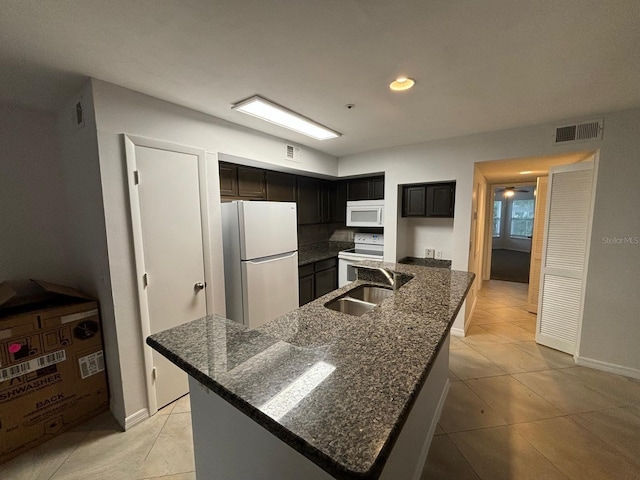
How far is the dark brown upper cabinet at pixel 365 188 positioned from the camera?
3.95 meters

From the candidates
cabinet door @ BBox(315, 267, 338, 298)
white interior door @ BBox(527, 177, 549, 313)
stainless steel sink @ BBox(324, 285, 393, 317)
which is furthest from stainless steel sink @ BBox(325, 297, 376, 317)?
white interior door @ BBox(527, 177, 549, 313)

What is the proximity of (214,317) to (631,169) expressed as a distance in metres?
3.56

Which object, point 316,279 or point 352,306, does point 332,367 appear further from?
point 316,279

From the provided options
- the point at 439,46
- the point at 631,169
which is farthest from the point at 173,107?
the point at 631,169

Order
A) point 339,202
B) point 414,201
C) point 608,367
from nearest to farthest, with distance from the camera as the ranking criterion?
point 608,367, point 414,201, point 339,202

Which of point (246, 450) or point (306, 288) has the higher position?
point (246, 450)

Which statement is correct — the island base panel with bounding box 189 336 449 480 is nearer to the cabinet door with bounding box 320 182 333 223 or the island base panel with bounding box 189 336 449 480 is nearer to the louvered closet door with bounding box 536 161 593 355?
the louvered closet door with bounding box 536 161 593 355

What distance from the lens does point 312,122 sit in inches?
96.0

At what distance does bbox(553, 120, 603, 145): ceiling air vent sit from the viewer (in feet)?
7.66

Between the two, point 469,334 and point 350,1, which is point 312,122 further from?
point 469,334

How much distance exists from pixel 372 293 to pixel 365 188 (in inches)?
90.4

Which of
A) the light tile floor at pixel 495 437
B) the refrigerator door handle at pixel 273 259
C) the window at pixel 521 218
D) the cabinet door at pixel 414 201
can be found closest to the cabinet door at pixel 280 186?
the refrigerator door handle at pixel 273 259

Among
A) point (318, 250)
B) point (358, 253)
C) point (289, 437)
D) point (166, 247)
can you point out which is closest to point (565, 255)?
point (358, 253)

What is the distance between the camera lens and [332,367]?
90 centimetres
